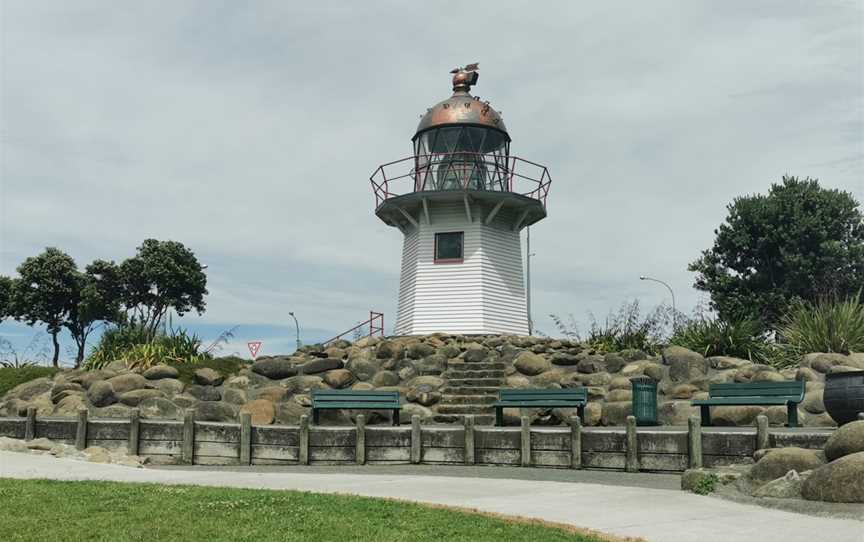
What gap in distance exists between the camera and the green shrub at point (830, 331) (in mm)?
22922

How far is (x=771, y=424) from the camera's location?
60.3 ft

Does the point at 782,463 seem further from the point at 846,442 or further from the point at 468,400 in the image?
the point at 468,400

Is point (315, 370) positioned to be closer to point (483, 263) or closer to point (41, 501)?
point (483, 263)

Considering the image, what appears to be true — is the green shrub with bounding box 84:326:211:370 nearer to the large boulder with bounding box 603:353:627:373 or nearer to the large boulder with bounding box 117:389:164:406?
the large boulder with bounding box 117:389:164:406

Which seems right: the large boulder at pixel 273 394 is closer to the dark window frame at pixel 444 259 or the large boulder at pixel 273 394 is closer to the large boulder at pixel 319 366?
the large boulder at pixel 319 366

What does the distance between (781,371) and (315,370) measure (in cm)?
1381

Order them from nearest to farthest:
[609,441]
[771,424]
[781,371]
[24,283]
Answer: [609,441], [771,424], [781,371], [24,283]

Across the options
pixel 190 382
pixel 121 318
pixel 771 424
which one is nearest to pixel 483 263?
pixel 190 382

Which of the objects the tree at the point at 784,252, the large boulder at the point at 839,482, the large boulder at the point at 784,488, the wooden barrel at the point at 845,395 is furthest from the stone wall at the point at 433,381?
the tree at the point at 784,252

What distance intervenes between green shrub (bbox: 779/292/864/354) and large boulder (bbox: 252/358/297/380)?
15573mm

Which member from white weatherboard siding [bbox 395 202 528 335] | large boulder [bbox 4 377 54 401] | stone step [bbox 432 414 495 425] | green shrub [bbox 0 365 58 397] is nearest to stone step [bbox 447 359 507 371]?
stone step [bbox 432 414 495 425]

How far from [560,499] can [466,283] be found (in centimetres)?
1863

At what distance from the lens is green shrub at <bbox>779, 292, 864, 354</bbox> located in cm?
2292

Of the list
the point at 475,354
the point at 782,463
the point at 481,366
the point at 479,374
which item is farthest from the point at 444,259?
the point at 782,463
